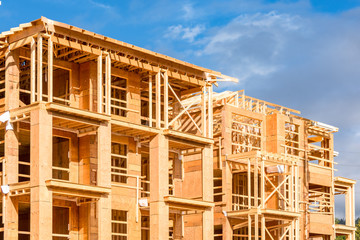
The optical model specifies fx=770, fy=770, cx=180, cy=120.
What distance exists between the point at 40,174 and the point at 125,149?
8866 mm

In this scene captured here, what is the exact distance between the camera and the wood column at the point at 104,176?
42031 millimetres

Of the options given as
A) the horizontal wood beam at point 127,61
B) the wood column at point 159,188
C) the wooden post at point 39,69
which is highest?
the horizontal wood beam at point 127,61

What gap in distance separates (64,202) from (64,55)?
27.6 ft

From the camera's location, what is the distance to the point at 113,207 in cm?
4578

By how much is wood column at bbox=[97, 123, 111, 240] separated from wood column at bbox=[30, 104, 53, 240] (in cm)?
336

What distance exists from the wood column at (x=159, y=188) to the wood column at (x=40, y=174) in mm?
8411

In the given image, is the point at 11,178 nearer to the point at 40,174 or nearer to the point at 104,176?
the point at 40,174

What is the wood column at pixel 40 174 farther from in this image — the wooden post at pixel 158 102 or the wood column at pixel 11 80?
the wooden post at pixel 158 102

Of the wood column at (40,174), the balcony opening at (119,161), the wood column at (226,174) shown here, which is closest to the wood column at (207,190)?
the wood column at (226,174)

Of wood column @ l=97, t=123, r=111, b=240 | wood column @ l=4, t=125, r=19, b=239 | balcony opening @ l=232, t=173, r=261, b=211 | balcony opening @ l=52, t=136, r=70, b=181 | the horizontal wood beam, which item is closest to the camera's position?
wood column @ l=4, t=125, r=19, b=239

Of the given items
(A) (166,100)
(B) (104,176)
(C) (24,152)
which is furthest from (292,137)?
(B) (104,176)

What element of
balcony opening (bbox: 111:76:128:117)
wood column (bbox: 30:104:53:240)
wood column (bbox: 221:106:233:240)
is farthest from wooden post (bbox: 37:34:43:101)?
wood column (bbox: 221:106:233:240)

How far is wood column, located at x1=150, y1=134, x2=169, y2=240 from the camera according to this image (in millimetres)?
46156

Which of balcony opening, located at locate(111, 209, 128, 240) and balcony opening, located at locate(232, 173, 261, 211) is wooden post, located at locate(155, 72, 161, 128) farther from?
balcony opening, located at locate(232, 173, 261, 211)
